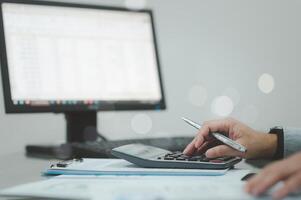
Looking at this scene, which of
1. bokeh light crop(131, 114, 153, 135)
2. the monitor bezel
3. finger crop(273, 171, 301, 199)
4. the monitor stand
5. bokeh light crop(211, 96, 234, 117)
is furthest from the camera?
bokeh light crop(211, 96, 234, 117)

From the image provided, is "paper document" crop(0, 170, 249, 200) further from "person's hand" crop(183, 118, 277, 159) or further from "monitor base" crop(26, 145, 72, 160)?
"monitor base" crop(26, 145, 72, 160)

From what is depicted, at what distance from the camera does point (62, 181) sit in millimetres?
655

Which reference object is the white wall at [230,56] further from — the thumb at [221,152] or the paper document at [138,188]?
the paper document at [138,188]

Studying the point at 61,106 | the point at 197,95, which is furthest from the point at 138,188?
the point at 197,95

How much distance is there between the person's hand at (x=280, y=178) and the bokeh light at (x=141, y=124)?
4.23 ft

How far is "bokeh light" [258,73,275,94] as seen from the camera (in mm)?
1957

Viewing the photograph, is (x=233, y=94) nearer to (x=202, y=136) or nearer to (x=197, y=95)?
(x=197, y=95)

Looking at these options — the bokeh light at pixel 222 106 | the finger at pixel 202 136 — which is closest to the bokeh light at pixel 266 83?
the bokeh light at pixel 222 106

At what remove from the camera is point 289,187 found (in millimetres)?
501

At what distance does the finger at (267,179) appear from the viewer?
0.50 metres

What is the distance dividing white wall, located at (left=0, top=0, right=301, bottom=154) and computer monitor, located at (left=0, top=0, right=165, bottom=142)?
0.42 meters

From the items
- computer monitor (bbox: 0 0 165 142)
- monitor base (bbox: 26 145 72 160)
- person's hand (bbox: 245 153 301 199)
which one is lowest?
monitor base (bbox: 26 145 72 160)

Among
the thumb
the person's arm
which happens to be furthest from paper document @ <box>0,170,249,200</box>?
the person's arm

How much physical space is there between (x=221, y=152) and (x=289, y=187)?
1.08 ft
